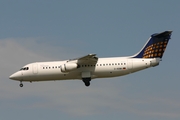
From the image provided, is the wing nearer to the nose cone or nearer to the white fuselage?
the white fuselage

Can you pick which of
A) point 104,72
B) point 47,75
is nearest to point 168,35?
point 104,72

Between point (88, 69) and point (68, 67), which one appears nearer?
point (68, 67)

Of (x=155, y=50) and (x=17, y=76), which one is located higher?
(x=155, y=50)

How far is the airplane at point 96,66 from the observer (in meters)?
77.9

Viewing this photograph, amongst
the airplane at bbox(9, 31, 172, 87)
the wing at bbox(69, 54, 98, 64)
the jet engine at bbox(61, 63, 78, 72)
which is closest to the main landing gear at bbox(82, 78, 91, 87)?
the airplane at bbox(9, 31, 172, 87)

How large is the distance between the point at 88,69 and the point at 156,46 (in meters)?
6.74

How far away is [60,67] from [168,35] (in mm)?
10494

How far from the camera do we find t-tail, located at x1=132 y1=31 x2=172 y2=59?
7888cm

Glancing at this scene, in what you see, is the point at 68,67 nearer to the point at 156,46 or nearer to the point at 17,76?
the point at 17,76

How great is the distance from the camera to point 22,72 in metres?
80.3

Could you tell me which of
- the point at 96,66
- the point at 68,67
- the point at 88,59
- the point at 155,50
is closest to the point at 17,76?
the point at 68,67

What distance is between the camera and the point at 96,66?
78438mm

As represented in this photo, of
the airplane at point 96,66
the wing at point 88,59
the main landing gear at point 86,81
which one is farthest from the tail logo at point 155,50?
the main landing gear at point 86,81

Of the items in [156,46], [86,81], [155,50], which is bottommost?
[86,81]
